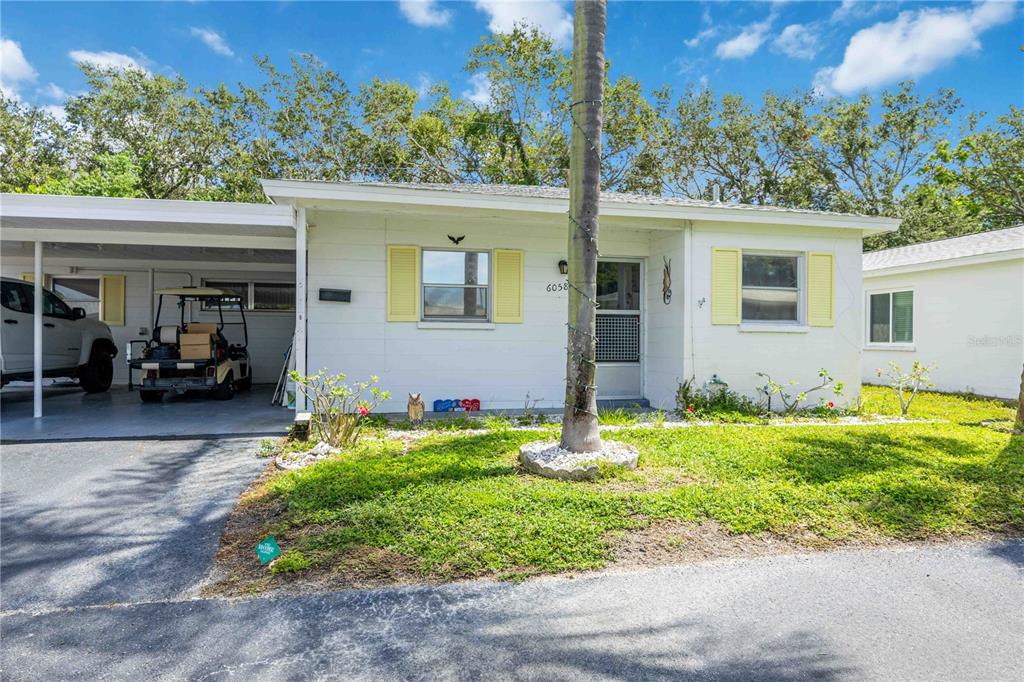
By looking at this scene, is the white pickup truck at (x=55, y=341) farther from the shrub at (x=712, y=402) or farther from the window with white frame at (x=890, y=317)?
the window with white frame at (x=890, y=317)

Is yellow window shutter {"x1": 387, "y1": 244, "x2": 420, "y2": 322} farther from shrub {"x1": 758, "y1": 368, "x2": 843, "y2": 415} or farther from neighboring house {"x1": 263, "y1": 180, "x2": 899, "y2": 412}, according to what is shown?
shrub {"x1": 758, "y1": 368, "x2": 843, "y2": 415}

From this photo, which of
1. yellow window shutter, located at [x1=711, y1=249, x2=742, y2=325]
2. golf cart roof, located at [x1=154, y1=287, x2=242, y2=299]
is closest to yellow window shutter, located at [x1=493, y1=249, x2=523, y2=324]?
yellow window shutter, located at [x1=711, y1=249, x2=742, y2=325]

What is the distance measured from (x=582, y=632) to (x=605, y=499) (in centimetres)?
145

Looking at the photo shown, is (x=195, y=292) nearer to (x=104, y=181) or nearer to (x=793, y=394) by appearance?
(x=793, y=394)

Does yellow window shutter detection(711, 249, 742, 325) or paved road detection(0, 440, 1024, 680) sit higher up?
yellow window shutter detection(711, 249, 742, 325)

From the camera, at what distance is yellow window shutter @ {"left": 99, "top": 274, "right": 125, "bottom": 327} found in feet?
35.7

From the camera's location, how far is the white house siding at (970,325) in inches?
369

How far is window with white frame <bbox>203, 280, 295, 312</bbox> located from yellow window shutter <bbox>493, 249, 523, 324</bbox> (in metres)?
5.74

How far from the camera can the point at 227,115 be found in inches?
794

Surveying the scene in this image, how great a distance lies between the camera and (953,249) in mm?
10852

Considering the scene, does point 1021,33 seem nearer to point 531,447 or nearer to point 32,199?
point 531,447

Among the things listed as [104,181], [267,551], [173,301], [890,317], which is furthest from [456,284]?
[104,181]

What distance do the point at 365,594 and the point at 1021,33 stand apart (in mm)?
12482

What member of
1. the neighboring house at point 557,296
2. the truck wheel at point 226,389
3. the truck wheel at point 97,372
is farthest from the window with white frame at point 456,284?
the truck wheel at point 97,372
